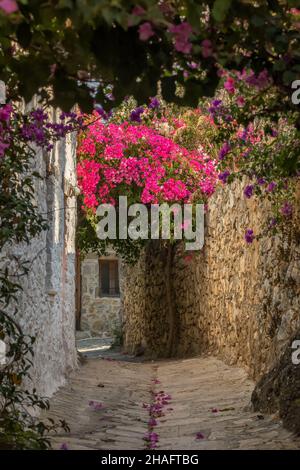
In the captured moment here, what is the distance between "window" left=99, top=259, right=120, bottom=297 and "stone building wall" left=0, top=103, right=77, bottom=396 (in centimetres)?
1561

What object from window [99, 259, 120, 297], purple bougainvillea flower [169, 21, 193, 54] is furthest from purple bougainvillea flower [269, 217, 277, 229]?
window [99, 259, 120, 297]

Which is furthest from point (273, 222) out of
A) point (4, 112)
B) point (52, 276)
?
point (4, 112)

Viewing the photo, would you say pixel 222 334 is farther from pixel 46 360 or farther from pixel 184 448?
pixel 184 448

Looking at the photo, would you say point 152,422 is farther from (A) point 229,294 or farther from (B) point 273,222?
(A) point 229,294

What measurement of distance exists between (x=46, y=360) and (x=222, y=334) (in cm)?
375

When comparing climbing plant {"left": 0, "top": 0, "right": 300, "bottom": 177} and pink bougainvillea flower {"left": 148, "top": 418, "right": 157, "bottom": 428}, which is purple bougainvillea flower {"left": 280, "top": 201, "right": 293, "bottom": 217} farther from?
climbing plant {"left": 0, "top": 0, "right": 300, "bottom": 177}

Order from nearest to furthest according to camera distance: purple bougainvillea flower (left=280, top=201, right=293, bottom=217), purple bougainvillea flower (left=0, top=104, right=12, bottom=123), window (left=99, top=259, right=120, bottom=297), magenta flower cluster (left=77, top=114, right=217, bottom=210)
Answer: purple bougainvillea flower (left=0, top=104, right=12, bottom=123), purple bougainvillea flower (left=280, top=201, right=293, bottom=217), magenta flower cluster (left=77, top=114, right=217, bottom=210), window (left=99, top=259, right=120, bottom=297)

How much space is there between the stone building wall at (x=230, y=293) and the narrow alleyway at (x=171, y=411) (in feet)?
1.65

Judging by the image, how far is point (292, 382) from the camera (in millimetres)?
5359

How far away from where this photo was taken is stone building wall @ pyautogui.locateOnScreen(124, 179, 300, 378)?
688 centimetres

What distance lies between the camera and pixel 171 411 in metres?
6.67

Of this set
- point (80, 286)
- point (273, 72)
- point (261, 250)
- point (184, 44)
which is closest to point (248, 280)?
point (261, 250)

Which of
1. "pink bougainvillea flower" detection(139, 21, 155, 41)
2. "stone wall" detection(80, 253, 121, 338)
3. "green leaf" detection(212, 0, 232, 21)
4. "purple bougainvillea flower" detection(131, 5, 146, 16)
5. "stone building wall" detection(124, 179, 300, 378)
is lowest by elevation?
"stone wall" detection(80, 253, 121, 338)

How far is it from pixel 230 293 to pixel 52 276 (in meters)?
3.04
